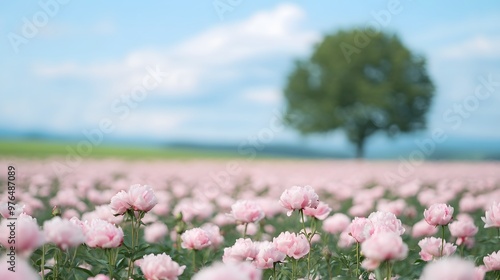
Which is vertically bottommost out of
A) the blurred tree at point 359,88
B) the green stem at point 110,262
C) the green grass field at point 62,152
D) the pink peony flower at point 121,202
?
the green stem at point 110,262

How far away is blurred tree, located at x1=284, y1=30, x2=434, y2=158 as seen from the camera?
33062mm

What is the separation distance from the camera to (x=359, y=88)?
33.0 m

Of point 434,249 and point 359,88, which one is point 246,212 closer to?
point 434,249

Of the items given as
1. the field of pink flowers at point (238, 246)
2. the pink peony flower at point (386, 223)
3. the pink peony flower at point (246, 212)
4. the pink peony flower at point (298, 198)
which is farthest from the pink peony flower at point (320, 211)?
the pink peony flower at point (386, 223)

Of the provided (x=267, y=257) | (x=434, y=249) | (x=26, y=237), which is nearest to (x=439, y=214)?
(x=434, y=249)

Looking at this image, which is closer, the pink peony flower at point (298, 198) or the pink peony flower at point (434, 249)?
the pink peony flower at point (298, 198)

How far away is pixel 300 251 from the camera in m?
2.64

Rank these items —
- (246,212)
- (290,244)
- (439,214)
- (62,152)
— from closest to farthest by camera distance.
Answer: (290,244), (439,214), (246,212), (62,152)

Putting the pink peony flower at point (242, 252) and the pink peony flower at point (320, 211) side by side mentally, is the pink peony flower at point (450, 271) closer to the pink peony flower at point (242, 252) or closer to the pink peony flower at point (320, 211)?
the pink peony flower at point (242, 252)

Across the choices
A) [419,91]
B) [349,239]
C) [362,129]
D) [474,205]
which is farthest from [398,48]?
[349,239]

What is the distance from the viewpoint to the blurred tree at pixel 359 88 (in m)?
33.1

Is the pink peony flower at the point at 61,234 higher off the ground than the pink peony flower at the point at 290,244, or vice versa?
the pink peony flower at the point at 61,234

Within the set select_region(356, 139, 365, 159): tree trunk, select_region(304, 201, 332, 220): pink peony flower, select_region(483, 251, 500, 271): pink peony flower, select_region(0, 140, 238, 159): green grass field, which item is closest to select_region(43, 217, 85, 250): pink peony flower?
select_region(304, 201, 332, 220): pink peony flower

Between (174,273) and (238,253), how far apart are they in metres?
0.45
